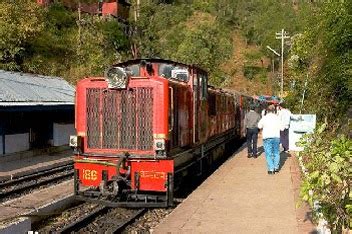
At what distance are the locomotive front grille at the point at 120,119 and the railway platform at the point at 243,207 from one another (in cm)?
159

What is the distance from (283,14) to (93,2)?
107ft

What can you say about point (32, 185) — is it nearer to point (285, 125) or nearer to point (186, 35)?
point (285, 125)

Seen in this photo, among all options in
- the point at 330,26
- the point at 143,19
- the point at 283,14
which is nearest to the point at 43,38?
the point at 143,19

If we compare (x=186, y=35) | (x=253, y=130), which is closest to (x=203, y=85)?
(x=253, y=130)

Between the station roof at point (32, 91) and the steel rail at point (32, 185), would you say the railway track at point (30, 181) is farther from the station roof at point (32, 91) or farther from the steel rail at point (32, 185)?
the station roof at point (32, 91)

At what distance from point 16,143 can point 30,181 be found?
4.88 metres

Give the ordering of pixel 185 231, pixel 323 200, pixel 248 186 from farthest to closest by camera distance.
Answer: pixel 248 186 < pixel 185 231 < pixel 323 200

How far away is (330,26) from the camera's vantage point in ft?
43.2

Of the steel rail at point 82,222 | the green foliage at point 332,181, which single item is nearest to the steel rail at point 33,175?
the steel rail at point 82,222

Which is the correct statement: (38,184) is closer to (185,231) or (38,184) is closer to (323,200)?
(185,231)

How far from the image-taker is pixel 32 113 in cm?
1983

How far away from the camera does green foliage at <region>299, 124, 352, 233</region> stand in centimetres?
476

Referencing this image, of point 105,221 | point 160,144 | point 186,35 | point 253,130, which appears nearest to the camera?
point 160,144

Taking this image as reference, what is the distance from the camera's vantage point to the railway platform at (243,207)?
7328mm
